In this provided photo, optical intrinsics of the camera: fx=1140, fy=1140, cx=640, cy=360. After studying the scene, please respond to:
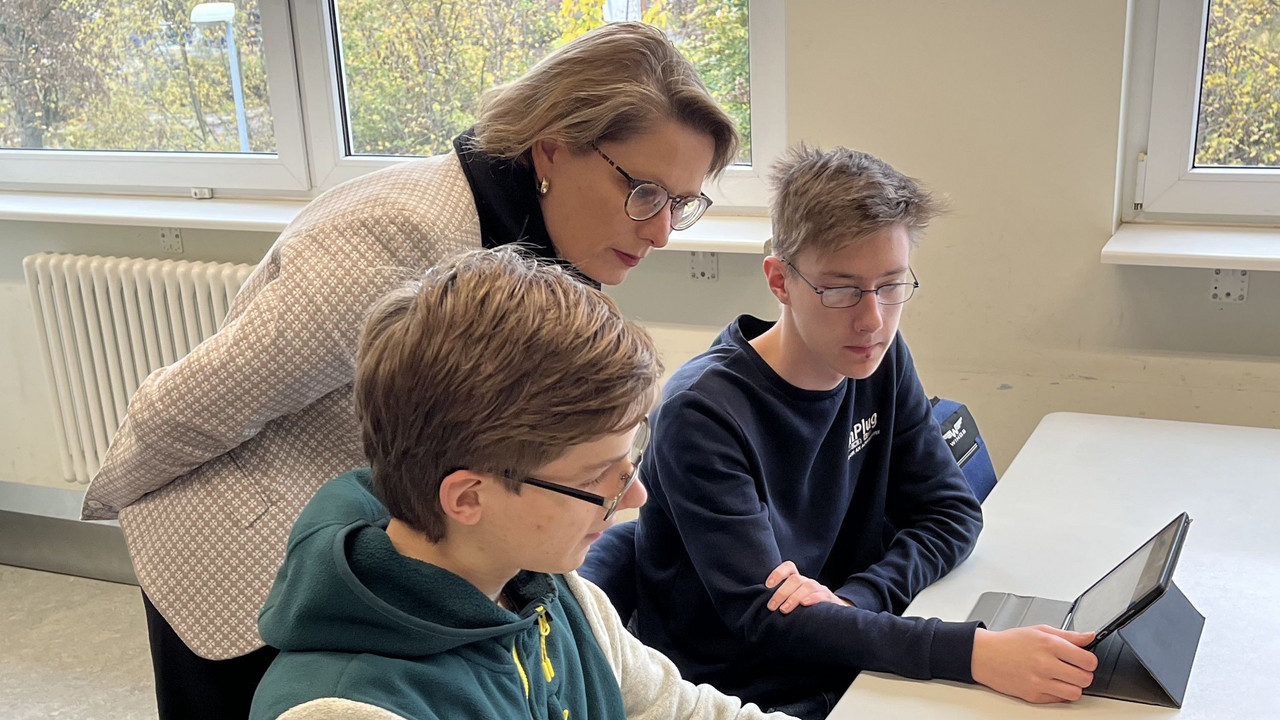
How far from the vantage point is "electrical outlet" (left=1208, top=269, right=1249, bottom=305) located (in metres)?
2.08

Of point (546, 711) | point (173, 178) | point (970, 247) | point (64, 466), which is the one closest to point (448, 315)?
point (546, 711)

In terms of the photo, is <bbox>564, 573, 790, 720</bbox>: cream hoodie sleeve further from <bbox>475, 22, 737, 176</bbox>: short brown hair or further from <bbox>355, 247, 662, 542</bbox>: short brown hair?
<bbox>475, 22, 737, 176</bbox>: short brown hair

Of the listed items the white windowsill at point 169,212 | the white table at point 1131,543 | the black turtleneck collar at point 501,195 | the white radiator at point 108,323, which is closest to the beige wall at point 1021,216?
the white table at point 1131,543

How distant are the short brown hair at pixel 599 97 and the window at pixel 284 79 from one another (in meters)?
1.24

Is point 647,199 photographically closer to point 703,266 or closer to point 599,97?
point 599,97

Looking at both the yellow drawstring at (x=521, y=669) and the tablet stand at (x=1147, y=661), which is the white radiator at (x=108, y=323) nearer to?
the yellow drawstring at (x=521, y=669)

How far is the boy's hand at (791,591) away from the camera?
1306mm

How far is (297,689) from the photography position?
0.80 meters

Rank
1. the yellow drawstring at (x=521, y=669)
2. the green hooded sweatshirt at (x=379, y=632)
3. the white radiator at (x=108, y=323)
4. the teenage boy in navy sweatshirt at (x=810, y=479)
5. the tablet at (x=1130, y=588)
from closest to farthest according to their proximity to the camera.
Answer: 1. the green hooded sweatshirt at (x=379, y=632)
2. the yellow drawstring at (x=521, y=669)
3. the tablet at (x=1130, y=588)
4. the teenage boy in navy sweatshirt at (x=810, y=479)
5. the white radiator at (x=108, y=323)

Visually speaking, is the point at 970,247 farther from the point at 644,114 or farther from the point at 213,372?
the point at 213,372

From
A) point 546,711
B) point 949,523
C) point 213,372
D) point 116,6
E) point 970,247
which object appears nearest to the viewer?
point 546,711

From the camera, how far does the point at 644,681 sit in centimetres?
112

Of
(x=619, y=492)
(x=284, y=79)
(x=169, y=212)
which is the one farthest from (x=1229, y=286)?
(x=169, y=212)

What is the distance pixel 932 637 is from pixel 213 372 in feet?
2.57
